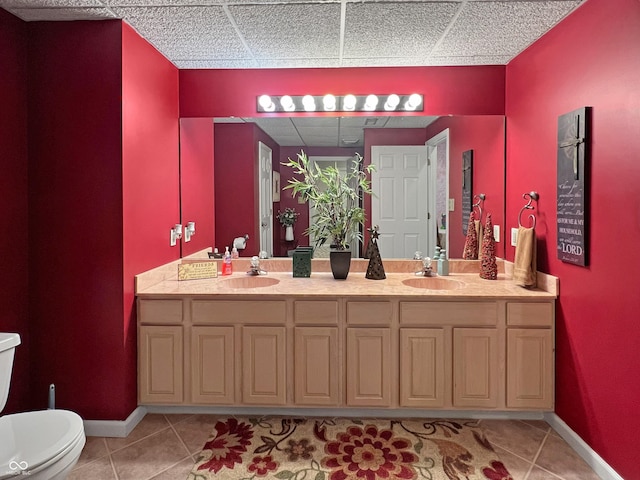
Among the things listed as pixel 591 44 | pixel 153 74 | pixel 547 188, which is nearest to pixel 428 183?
pixel 547 188

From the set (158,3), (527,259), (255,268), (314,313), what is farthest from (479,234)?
(158,3)

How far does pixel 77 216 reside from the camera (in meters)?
2.34

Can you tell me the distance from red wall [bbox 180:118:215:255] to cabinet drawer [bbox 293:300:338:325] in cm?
103

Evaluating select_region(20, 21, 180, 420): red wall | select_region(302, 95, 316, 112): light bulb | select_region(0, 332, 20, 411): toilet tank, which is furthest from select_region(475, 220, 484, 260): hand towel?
select_region(0, 332, 20, 411): toilet tank

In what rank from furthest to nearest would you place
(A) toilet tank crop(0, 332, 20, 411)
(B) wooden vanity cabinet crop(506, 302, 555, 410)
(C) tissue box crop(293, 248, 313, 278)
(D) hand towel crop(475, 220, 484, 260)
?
(D) hand towel crop(475, 220, 484, 260) < (C) tissue box crop(293, 248, 313, 278) < (B) wooden vanity cabinet crop(506, 302, 555, 410) < (A) toilet tank crop(0, 332, 20, 411)

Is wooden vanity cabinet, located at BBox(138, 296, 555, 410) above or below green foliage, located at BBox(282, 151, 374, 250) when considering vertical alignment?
below

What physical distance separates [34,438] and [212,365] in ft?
3.29

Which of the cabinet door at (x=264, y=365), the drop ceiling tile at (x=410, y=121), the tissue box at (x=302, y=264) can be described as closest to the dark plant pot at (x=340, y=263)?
the tissue box at (x=302, y=264)

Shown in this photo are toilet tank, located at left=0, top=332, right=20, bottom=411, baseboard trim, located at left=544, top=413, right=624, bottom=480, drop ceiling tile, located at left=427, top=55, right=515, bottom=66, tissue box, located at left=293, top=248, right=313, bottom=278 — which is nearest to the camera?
toilet tank, located at left=0, top=332, right=20, bottom=411

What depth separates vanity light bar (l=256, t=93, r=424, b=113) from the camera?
298 centimetres

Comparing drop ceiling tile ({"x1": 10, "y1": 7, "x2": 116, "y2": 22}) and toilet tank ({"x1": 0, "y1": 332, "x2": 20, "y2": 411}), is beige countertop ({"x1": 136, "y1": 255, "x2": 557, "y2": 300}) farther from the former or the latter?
drop ceiling tile ({"x1": 10, "y1": 7, "x2": 116, "y2": 22})

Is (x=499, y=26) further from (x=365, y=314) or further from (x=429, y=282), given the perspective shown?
(x=365, y=314)

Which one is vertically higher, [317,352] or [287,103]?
[287,103]

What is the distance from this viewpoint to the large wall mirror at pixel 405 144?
9.84 ft
